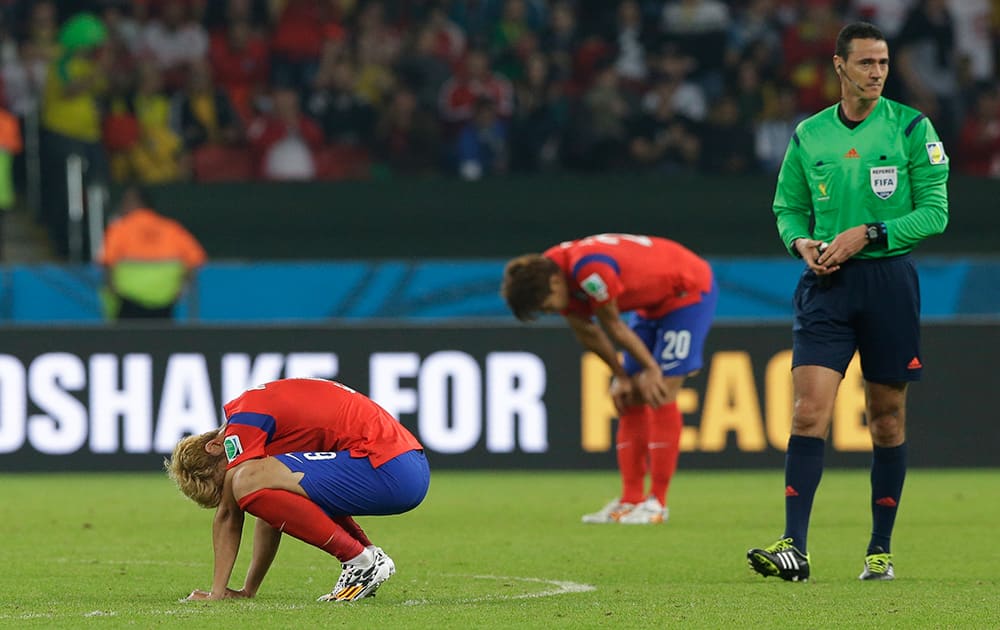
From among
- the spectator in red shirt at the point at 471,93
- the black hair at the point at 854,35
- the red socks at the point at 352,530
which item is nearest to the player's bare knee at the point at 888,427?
the black hair at the point at 854,35

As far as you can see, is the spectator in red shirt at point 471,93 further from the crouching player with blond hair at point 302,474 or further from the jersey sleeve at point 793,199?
the crouching player with blond hair at point 302,474

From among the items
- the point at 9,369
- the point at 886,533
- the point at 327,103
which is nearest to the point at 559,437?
the point at 9,369

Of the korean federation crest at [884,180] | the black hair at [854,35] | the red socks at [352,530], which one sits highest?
the black hair at [854,35]

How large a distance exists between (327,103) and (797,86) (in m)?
4.81

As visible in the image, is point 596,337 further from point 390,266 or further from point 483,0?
point 483,0

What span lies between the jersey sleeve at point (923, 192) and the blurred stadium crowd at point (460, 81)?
10.5m

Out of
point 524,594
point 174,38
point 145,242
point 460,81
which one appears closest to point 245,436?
point 524,594

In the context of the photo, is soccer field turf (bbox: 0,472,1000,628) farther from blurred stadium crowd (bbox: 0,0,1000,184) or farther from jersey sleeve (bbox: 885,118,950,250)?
blurred stadium crowd (bbox: 0,0,1000,184)

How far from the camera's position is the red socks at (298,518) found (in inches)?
266

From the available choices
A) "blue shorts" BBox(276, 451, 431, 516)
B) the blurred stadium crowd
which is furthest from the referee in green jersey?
the blurred stadium crowd

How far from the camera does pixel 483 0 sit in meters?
20.0

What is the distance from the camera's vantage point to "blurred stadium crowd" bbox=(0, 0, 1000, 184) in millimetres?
18172

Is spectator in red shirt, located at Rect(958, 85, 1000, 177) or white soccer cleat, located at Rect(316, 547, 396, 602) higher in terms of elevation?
spectator in red shirt, located at Rect(958, 85, 1000, 177)

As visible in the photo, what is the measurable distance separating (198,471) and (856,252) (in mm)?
2741
